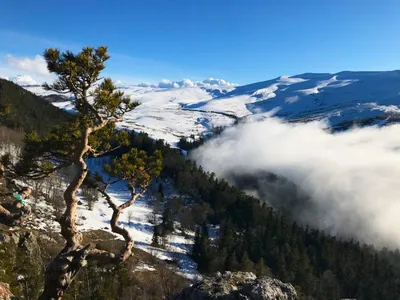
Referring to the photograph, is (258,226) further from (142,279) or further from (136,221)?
(142,279)

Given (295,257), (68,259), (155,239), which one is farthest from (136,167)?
(295,257)

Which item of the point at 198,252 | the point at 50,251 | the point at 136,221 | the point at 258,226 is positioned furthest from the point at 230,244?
the point at 50,251

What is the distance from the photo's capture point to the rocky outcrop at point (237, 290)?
63.4 feet

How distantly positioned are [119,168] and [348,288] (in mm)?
173381

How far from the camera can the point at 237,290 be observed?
1983cm

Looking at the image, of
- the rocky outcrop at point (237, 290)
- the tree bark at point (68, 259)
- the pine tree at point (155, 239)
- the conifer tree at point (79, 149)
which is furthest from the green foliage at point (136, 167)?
the pine tree at point (155, 239)

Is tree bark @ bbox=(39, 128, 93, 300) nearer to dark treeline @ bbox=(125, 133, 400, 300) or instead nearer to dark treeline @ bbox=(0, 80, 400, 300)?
dark treeline @ bbox=(125, 133, 400, 300)

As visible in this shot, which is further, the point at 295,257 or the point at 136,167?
the point at 295,257

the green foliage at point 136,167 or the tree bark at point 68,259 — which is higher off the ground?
the green foliage at point 136,167

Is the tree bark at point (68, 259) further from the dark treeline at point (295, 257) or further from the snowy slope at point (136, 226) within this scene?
the dark treeline at point (295, 257)

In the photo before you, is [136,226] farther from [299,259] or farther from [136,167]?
[136,167]

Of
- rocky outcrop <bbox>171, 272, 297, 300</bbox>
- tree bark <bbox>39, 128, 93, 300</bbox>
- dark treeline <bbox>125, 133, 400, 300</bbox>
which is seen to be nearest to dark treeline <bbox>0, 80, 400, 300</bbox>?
dark treeline <bbox>125, 133, 400, 300</bbox>

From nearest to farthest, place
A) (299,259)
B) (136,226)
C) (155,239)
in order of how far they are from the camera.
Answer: (155,239) < (299,259) < (136,226)

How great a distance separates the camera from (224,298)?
19234 millimetres
